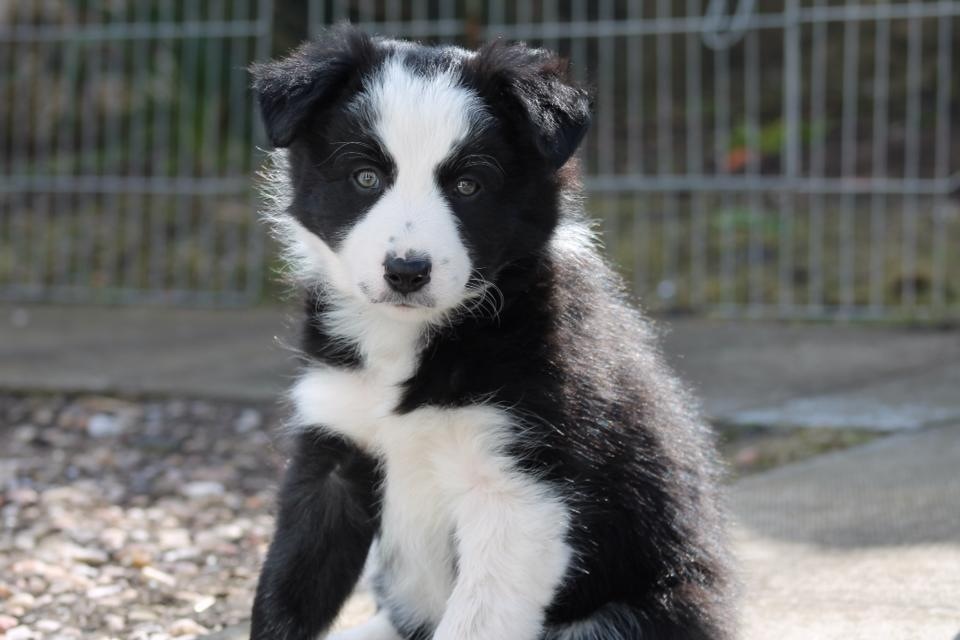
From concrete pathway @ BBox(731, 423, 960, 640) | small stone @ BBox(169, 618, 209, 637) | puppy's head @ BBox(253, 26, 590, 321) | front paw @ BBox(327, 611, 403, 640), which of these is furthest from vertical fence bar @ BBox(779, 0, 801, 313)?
small stone @ BBox(169, 618, 209, 637)

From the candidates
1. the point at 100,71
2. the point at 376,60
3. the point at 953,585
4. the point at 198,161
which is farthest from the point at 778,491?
the point at 100,71

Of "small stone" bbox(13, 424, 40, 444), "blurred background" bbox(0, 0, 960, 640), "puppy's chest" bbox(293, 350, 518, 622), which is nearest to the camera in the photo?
"puppy's chest" bbox(293, 350, 518, 622)

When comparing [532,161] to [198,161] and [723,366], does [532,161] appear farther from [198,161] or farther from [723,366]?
[198,161]

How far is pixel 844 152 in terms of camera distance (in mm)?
7629

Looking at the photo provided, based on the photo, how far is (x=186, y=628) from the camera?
3.14 meters

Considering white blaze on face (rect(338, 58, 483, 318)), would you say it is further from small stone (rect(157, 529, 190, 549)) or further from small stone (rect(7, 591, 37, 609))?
small stone (rect(157, 529, 190, 549))

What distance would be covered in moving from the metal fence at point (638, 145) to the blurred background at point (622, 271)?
0.02 meters

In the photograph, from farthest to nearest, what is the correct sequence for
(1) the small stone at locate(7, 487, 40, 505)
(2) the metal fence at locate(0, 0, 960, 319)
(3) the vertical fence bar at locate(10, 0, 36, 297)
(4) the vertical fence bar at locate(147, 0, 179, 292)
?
(3) the vertical fence bar at locate(10, 0, 36, 297), (4) the vertical fence bar at locate(147, 0, 179, 292), (2) the metal fence at locate(0, 0, 960, 319), (1) the small stone at locate(7, 487, 40, 505)

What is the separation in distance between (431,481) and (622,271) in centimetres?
424

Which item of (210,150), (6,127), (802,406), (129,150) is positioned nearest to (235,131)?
(210,150)

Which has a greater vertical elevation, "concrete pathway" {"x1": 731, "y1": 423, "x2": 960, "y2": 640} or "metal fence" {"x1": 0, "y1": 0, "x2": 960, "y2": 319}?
"metal fence" {"x1": 0, "y1": 0, "x2": 960, "y2": 319}

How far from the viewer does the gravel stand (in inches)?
128

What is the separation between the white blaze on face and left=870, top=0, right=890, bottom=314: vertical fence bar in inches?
167

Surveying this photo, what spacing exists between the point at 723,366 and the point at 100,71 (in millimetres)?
4427
